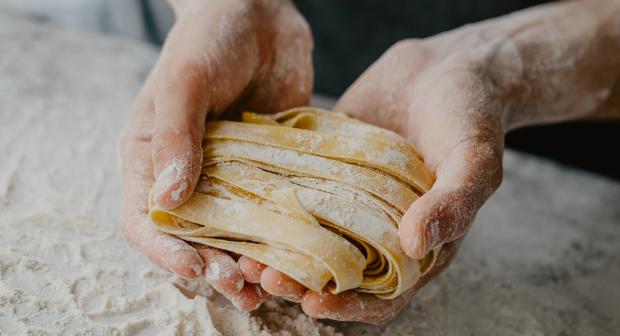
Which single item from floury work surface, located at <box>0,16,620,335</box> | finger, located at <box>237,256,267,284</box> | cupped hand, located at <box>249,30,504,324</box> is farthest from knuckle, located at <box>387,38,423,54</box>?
finger, located at <box>237,256,267,284</box>

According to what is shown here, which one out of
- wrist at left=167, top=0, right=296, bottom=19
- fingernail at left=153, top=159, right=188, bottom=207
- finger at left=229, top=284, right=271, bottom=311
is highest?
wrist at left=167, top=0, right=296, bottom=19

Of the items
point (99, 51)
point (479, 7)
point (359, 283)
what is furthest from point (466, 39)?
point (99, 51)

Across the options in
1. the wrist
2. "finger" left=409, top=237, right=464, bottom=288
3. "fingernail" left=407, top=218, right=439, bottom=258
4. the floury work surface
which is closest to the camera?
"fingernail" left=407, top=218, right=439, bottom=258

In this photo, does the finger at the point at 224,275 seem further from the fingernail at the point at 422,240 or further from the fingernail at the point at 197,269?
the fingernail at the point at 422,240

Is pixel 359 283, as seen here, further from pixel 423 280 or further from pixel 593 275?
pixel 593 275

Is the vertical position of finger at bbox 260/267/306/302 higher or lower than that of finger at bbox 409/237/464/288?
higher

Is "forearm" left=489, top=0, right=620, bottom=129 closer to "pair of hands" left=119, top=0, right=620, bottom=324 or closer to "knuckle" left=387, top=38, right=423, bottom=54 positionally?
"pair of hands" left=119, top=0, right=620, bottom=324
